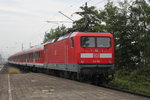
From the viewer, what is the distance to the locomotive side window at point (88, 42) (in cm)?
1714

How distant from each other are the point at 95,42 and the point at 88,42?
1.41 feet

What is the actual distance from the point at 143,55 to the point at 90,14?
63.4ft

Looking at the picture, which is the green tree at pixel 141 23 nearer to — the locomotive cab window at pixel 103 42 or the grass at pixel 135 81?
the grass at pixel 135 81

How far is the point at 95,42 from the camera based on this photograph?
57.1ft

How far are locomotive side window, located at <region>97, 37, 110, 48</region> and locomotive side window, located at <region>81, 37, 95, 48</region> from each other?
1.20 feet

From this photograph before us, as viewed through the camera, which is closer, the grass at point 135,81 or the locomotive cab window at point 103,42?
the grass at point 135,81

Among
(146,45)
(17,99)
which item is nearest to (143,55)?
(146,45)

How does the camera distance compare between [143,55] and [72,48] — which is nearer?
[72,48]

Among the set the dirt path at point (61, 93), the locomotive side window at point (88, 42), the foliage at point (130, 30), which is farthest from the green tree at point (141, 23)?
the dirt path at point (61, 93)

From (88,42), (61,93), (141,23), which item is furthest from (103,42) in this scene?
(61,93)

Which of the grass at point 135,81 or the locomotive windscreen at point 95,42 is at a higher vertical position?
the locomotive windscreen at point 95,42

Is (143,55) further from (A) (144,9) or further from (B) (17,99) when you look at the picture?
(B) (17,99)

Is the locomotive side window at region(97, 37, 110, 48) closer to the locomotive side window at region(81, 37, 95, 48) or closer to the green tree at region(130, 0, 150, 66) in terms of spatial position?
the locomotive side window at region(81, 37, 95, 48)

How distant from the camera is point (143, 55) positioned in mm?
19312
